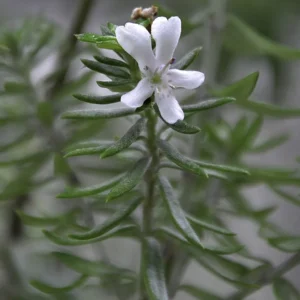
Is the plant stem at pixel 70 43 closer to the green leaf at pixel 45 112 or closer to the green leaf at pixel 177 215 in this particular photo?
the green leaf at pixel 45 112

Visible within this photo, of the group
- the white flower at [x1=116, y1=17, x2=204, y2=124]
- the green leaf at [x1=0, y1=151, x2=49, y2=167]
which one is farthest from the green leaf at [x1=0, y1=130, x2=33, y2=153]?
the white flower at [x1=116, y1=17, x2=204, y2=124]

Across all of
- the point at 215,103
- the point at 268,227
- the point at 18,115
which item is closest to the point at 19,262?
the point at 18,115

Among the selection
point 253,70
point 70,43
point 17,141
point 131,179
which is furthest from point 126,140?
point 253,70

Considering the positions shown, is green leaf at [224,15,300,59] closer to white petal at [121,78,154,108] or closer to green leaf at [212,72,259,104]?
green leaf at [212,72,259,104]

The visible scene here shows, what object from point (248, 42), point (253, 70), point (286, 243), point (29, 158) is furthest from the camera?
point (253, 70)

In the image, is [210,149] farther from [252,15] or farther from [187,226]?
[252,15]

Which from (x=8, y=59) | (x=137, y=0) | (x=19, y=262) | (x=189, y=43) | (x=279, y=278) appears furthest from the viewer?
(x=137, y=0)

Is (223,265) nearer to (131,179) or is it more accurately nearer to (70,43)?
(131,179)
